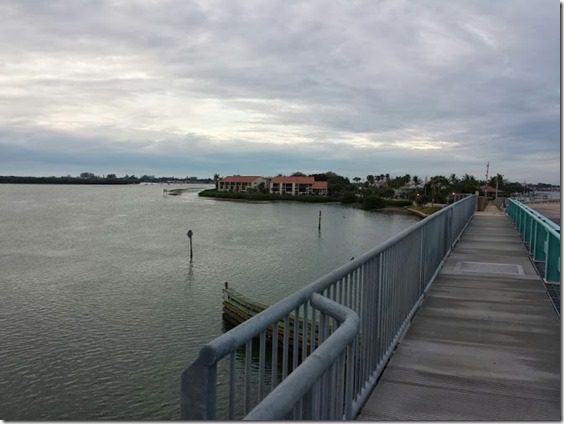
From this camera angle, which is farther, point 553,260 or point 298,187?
point 298,187

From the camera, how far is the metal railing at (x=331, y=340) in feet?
5.42

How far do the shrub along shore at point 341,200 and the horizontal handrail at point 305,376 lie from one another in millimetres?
108883

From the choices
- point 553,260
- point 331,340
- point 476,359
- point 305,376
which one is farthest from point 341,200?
point 305,376

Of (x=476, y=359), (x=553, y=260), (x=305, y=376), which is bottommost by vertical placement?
(x=476, y=359)

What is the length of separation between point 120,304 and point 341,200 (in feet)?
399

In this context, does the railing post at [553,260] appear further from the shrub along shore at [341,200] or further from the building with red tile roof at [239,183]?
the building with red tile roof at [239,183]

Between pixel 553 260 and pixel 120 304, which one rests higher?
pixel 553 260

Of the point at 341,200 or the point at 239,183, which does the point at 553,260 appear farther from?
the point at 239,183

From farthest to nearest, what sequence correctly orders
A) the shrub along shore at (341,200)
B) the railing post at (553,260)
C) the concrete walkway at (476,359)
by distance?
the shrub along shore at (341,200) < the railing post at (553,260) < the concrete walkway at (476,359)

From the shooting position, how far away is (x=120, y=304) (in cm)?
2777

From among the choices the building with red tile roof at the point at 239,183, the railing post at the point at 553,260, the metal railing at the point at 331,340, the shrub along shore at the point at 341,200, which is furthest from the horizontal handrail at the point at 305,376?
the building with red tile roof at the point at 239,183

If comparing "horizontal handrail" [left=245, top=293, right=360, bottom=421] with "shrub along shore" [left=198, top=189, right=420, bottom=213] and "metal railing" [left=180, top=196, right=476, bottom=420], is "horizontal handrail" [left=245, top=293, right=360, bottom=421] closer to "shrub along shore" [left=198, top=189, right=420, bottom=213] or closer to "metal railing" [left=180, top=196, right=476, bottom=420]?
"metal railing" [left=180, top=196, right=476, bottom=420]

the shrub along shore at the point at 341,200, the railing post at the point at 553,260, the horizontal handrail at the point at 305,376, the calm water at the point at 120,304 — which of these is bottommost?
the calm water at the point at 120,304

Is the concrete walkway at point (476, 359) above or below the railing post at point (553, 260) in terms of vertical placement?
below
